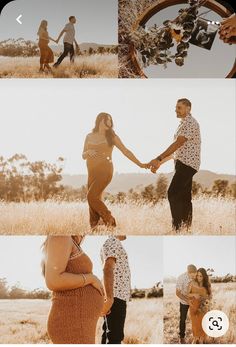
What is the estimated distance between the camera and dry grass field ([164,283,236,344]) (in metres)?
3.85

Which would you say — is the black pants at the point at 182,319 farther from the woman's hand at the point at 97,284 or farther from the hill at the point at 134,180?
the hill at the point at 134,180

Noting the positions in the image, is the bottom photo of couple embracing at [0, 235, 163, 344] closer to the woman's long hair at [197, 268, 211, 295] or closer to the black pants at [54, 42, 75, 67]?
the woman's long hair at [197, 268, 211, 295]

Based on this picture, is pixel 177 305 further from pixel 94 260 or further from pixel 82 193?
pixel 82 193

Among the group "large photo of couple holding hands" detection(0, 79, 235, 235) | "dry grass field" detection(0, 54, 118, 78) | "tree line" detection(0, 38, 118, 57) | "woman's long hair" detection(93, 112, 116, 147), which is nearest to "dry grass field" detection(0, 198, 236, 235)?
"large photo of couple holding hands" detection(0, 79, 235, 235)

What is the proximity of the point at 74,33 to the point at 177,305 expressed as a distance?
5.73 ft

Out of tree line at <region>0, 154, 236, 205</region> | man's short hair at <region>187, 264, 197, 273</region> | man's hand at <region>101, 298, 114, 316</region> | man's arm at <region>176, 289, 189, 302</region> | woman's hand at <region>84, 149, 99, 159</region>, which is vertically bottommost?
man's hand at <region>101, 298, 114, 316</region>

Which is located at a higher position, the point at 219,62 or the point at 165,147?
the point at 219,62

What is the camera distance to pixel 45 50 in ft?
12.8

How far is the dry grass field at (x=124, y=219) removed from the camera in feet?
12.7

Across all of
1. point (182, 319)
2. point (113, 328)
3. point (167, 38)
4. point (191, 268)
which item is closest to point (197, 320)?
point (182, 319)

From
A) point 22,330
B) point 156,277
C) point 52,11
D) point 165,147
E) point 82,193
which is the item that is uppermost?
point 52,11

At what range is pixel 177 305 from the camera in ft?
12.7

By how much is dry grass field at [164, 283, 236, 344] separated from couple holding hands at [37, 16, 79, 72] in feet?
4.94

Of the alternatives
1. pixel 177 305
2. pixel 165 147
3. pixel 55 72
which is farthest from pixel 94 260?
pixel 55 72
